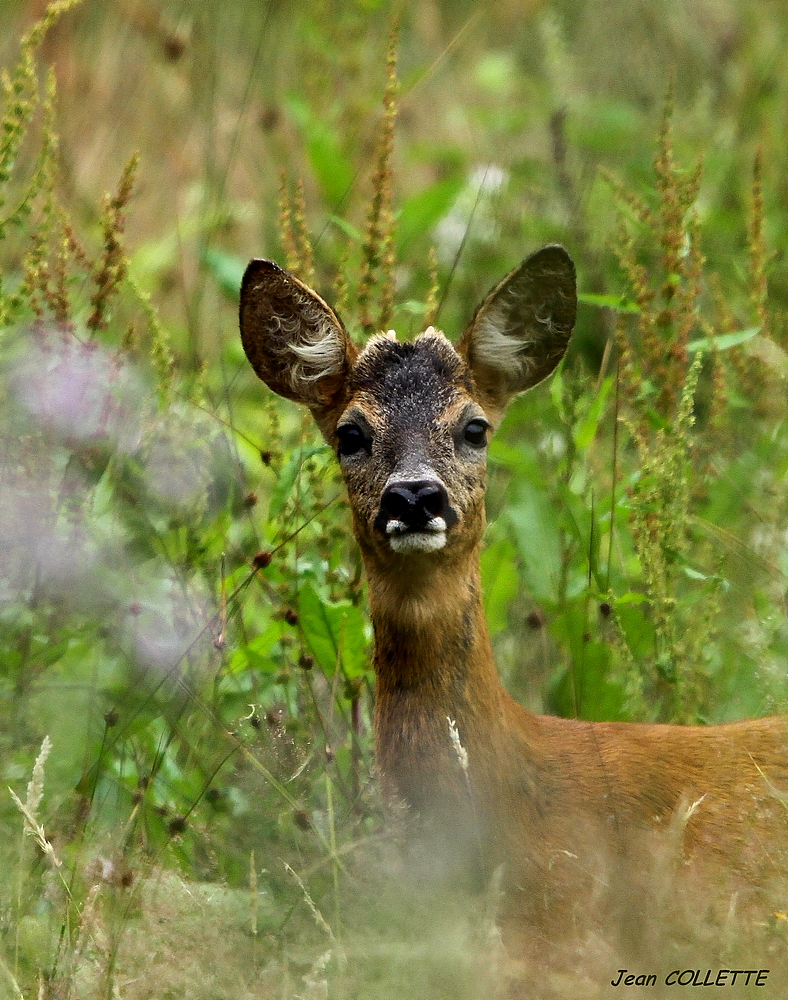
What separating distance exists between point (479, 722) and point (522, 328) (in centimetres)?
130

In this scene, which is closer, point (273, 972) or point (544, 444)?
point (273, 972)

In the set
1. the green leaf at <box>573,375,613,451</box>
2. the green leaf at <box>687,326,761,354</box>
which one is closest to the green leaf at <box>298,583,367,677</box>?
the green leaf at <box>573,375,613,451</box>

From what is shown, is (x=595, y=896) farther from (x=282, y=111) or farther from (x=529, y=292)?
(x=282, y=111)

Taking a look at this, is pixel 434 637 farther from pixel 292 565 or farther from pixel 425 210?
pixel 425 210

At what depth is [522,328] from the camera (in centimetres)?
441

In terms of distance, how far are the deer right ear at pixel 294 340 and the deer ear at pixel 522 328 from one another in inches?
14.7

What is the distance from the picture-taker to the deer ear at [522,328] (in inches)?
167

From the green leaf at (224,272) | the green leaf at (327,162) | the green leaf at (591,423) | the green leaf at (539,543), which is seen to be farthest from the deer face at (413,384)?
the green leaf at (327,162)

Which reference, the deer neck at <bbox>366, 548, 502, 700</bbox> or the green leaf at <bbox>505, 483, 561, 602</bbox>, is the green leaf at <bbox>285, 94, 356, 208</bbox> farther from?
the deer neck at <bbox>366, 548, 502, 700</bbox>

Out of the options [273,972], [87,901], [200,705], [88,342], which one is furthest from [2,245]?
[273,972]

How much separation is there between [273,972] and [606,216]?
4.91 metres

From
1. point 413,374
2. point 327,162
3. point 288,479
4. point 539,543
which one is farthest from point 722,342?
point 327,162

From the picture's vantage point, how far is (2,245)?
6.18 meters

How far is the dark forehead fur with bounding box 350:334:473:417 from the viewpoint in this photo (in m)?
4.10
